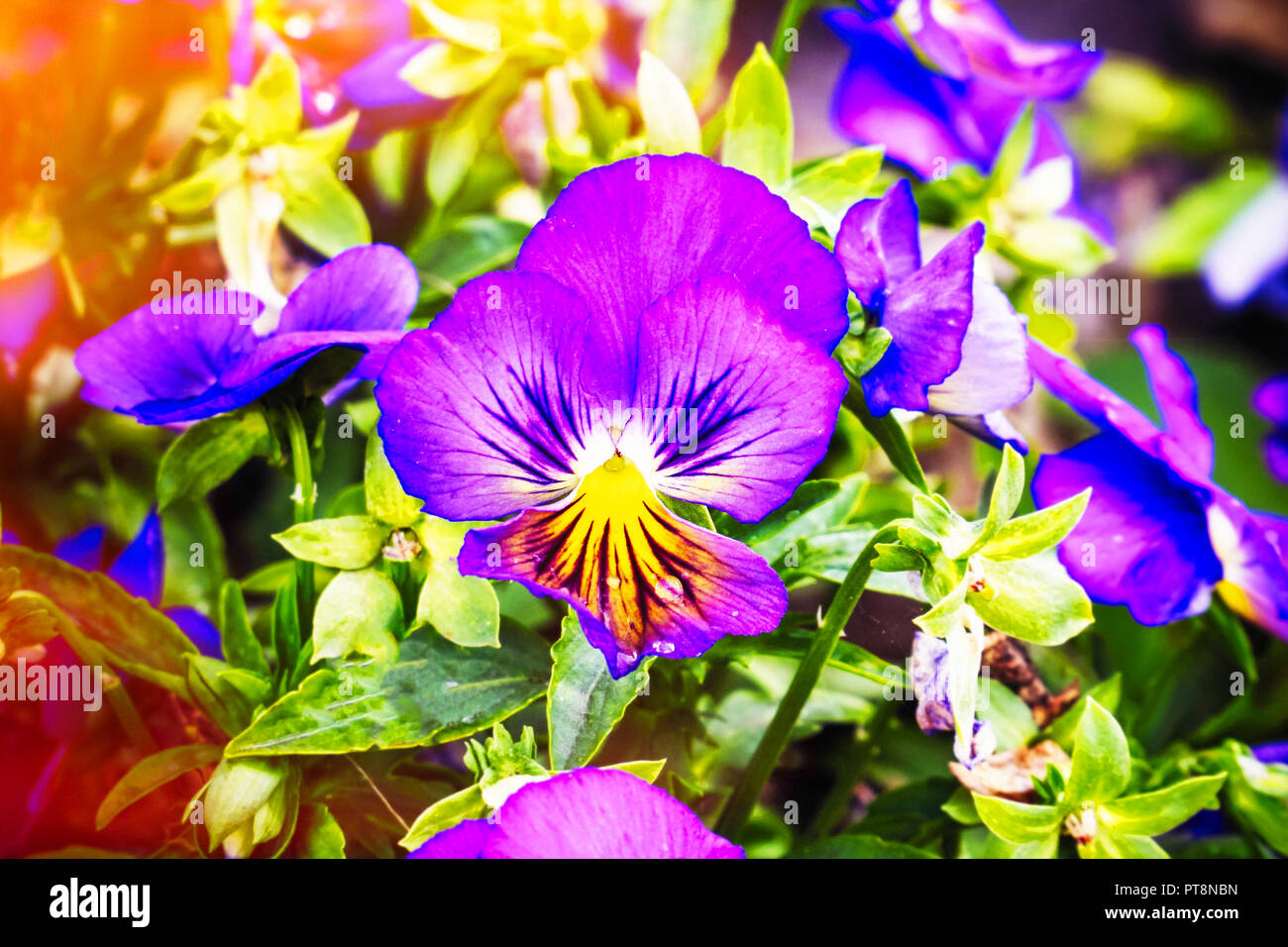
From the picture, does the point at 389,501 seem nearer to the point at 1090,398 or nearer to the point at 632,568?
the point at 632,568

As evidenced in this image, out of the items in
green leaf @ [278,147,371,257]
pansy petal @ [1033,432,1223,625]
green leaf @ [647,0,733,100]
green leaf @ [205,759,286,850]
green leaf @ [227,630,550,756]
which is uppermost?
green leaf @ [647,0,733,100]

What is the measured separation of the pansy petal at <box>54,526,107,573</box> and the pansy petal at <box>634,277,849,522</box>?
13.4 inches

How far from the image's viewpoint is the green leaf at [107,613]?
497 mm

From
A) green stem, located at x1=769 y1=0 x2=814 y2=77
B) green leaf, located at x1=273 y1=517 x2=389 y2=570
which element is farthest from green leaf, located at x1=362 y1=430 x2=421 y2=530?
green stem, located at x1=769 y1=0 x2=814 y2=77

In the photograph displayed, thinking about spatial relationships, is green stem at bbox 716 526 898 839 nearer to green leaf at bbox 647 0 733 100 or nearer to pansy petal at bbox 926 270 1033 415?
pansy petal at bbox 926 270 1033 415

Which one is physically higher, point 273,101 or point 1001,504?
point 273,101

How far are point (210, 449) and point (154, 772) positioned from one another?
0.15 m

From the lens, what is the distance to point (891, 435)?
47 cm

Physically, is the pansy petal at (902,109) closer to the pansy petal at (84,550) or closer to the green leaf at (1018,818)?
the green leaf at (1018,818)

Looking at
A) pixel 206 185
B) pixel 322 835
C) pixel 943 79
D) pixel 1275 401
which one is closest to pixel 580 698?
pixel 322 835

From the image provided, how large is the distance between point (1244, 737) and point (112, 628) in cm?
66

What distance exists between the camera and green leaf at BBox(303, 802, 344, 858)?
0.47m

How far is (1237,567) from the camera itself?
530 millimetres
